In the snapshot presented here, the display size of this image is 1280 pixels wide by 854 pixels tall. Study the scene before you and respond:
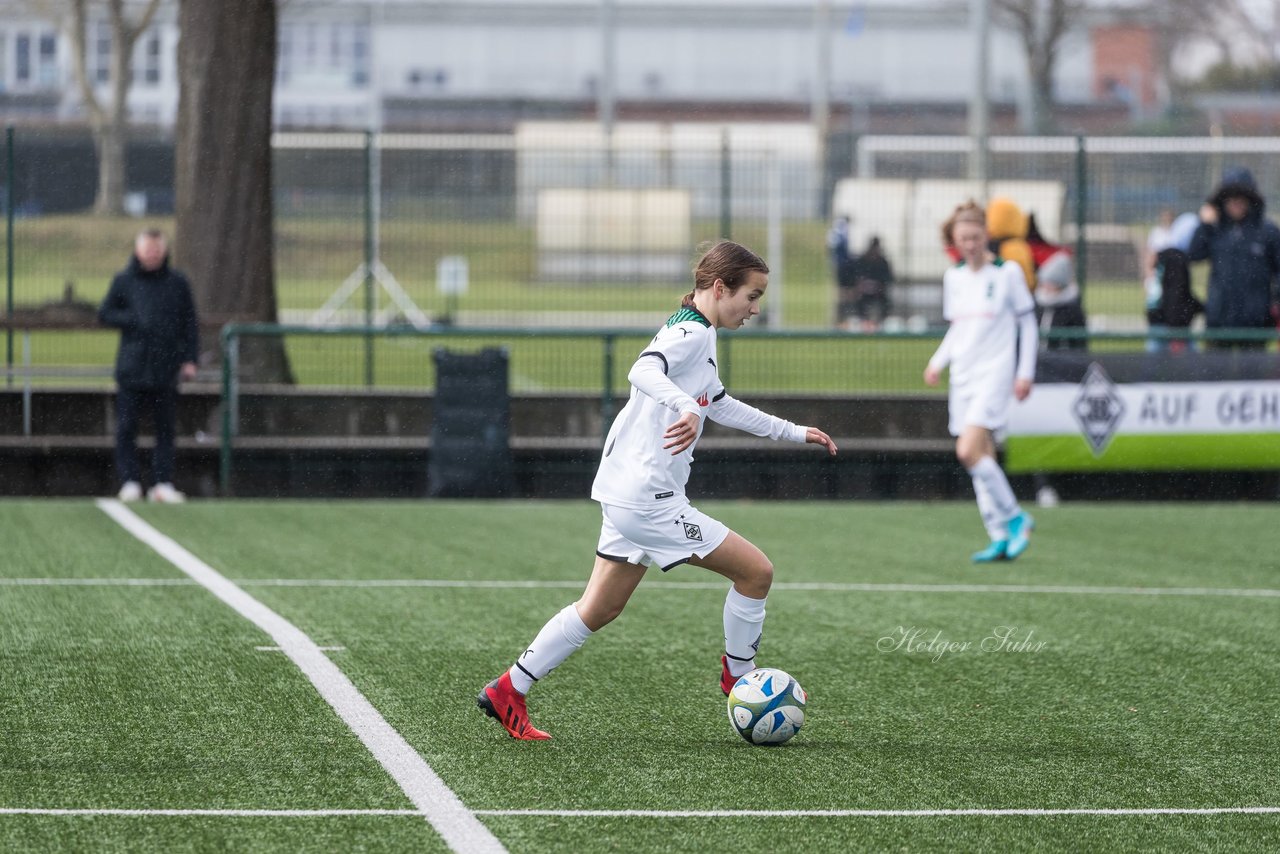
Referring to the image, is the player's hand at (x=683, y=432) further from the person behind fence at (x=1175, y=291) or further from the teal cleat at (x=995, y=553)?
the person behind fence at (x=1175, y=291)

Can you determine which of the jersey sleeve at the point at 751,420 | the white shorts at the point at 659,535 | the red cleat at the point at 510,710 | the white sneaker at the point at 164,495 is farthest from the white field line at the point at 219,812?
the white sneaker at the point at 164,495

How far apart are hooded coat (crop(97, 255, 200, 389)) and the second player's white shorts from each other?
6.23 meters

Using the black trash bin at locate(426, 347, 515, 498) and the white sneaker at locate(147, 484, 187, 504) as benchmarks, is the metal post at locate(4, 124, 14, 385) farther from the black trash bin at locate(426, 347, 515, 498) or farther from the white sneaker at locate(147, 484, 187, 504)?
the black trash bin at locate(426, 347, 515, 498)

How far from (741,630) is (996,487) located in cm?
526

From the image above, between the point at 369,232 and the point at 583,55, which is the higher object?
the point at 583,55

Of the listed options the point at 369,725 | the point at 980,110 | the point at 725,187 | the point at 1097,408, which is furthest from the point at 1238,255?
the point at 369,725

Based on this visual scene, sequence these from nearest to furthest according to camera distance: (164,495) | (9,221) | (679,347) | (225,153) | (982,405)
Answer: (679,347) < (982,405) < (164,495) < (9,221) < (225,153)

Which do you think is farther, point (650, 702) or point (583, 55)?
point (583, 55)

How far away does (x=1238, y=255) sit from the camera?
16141 millimetres

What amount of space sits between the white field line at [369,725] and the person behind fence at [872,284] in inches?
375

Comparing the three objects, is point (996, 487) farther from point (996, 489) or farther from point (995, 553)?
point (995, 553)

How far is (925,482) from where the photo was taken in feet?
53.9

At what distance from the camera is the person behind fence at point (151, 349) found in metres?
14.7

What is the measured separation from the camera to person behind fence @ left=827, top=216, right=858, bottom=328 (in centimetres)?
1905
